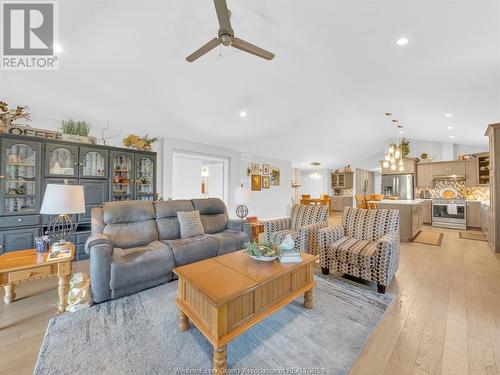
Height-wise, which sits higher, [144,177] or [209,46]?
[209,46]

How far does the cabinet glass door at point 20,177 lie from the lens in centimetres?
296

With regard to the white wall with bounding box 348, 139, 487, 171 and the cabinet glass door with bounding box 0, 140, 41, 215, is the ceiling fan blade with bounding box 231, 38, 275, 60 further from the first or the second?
the white wall with bounding box 348, 139, 487, 171

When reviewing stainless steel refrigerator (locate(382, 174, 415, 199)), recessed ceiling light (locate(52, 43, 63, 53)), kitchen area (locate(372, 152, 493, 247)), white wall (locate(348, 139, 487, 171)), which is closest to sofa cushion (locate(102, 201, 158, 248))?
recessed ceiling light (locate(52, 43, 63, 53))

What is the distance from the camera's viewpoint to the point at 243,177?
22.6 feet

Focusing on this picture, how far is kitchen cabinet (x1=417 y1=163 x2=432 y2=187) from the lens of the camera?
7.20 m

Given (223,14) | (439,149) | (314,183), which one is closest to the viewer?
(223,14)

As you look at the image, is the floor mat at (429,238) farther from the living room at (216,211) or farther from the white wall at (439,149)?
the white wall at (439,149)

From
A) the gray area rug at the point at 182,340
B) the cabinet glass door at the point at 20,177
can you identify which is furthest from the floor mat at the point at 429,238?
the cabinet glass door at the point at 20,177

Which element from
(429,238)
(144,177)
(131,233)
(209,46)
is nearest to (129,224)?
(131,233)

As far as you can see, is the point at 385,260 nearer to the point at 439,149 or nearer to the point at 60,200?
the point at 60,200

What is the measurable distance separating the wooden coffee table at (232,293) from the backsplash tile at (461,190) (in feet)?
24.6

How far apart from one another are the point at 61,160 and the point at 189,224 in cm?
229

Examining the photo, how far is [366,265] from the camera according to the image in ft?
8.31

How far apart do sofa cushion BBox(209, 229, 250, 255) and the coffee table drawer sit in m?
1.88
